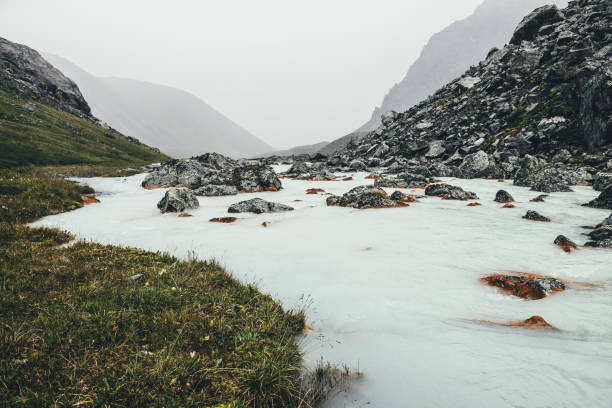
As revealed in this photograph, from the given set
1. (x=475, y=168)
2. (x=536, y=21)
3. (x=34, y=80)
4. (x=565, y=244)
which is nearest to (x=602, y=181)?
(x=475, y=168)

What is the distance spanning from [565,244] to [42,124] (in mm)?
87141

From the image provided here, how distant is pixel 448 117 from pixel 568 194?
29.7m

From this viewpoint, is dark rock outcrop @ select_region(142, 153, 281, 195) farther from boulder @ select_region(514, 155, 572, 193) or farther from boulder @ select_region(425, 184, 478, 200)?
boulder @ select_region(514, 155, 572, 193)

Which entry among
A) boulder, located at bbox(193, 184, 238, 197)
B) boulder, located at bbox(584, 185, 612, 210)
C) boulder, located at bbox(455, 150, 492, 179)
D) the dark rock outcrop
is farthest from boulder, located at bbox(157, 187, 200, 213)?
boulder, located at bbox(455, 150, 492, 179)

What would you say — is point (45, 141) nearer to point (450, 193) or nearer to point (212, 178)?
point (212, 178)

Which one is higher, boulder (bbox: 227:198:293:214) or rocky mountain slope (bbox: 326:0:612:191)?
rocky mountain slope (bbox: 326:0:612:191)

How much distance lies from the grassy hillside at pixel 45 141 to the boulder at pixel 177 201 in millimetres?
32508

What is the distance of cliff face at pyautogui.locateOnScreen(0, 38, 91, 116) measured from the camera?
7577 centimetres

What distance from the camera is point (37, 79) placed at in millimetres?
87188

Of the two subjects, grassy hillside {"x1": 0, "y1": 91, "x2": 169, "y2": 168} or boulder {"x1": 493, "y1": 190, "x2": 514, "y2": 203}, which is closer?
boulder {"x1": 493, "y1": 190, "x2": 514, "y2": 203}

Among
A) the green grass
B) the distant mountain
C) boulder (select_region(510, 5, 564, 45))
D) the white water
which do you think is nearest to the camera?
the green grass

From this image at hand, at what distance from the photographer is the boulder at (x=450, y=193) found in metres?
14.3

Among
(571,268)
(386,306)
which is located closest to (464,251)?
(571,268)

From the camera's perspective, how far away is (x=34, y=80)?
85312mm
